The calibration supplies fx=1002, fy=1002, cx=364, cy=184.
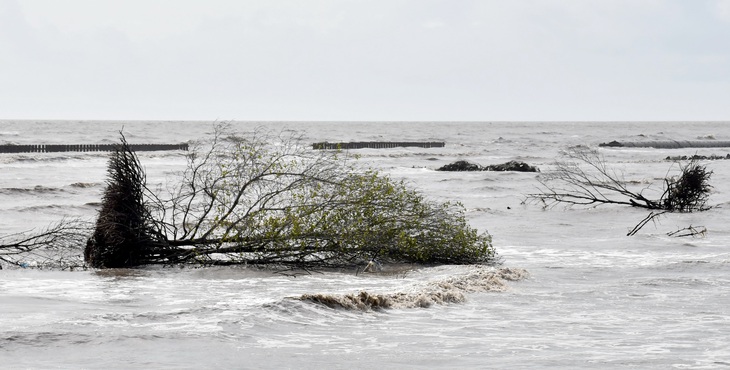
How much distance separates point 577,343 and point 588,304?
9.26 feet

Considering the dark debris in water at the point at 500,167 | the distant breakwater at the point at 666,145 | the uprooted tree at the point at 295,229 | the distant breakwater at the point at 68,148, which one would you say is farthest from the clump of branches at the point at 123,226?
the distant breakwater at the point at 666,145

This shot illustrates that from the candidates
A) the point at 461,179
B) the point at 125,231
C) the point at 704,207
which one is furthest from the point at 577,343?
the point at 461,179

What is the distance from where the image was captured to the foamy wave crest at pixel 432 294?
12227mm

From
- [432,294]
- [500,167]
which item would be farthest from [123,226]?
[500,167]

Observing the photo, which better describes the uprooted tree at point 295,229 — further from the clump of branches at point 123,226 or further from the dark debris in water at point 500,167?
the dark debris in water at point 500,167

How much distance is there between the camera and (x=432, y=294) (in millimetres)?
13078

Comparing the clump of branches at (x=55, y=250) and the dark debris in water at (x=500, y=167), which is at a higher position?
the clump of branches at (x=55, y=250)

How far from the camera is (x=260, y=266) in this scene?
16.0m

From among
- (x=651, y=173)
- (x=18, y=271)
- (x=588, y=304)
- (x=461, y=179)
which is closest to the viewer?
(x=588, y=304)

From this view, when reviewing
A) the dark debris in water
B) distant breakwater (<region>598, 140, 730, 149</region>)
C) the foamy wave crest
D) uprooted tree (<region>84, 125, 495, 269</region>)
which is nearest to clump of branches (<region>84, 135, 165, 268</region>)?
uprooted tree (<region>84, 125, 495, 269</region>)

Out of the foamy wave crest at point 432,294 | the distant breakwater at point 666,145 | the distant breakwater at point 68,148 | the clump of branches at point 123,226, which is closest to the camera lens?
the foamy wave crest at point 432,294

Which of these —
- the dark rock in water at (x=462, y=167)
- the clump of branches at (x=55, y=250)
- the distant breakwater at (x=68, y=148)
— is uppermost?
the clump of branches at (x=55, y=250)

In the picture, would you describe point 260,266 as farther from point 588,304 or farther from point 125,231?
point 588,304

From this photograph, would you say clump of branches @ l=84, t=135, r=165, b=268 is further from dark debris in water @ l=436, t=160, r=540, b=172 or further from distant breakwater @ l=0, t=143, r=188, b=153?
distant breakwater @ l=0, t=143, r=188, b=153
